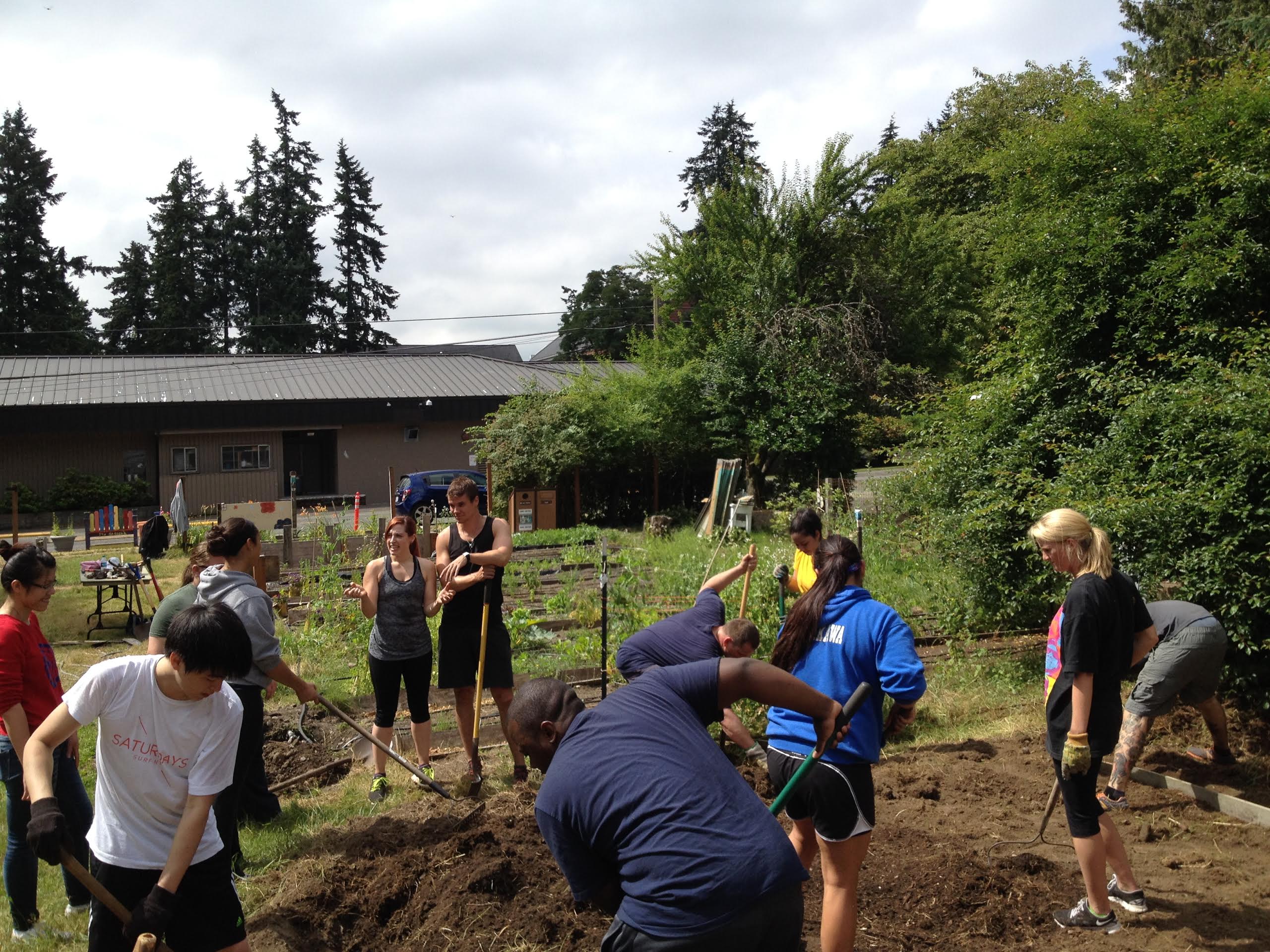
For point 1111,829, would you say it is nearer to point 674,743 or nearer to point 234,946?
point 674,743

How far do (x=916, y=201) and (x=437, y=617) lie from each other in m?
25.1

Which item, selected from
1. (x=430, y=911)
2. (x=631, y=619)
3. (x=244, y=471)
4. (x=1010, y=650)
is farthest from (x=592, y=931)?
(x=244, y=471)

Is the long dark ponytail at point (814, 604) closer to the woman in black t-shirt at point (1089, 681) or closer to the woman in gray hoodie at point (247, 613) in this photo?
the woman in black t-shirt at point (1089, 681)

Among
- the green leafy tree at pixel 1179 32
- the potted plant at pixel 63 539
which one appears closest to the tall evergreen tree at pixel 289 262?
the potted plant at pixel 63 539

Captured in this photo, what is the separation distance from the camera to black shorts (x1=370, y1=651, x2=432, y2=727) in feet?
18.3

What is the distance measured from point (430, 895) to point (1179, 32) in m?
25.3

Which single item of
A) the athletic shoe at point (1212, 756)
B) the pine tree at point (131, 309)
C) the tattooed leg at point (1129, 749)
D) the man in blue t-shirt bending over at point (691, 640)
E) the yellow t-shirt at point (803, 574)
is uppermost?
the pine tree at point (131, 309)

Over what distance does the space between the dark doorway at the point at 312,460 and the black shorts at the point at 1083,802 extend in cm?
3242

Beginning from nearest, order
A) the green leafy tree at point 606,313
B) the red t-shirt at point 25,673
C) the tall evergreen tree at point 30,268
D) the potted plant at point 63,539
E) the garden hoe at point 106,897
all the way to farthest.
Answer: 1. the garden hoe at point 106,897
2. the red t-shirt at point 25,673
3. the potted plant at point 63,539
4. the tall evergreen tree at point 30,268
5. the green leafy tree at point 606,313

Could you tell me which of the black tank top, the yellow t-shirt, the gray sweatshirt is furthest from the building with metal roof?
the gray sweatshirt

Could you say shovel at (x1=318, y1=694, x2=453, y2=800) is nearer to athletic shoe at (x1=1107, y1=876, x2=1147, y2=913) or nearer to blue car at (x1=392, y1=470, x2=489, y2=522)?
athletic shoe at (x1=1107, y1=876, x2=1147, y2=913)

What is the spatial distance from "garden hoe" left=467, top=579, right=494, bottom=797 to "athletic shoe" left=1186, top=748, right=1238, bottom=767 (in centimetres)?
439

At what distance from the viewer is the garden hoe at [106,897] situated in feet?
8.68

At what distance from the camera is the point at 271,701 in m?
7.98
